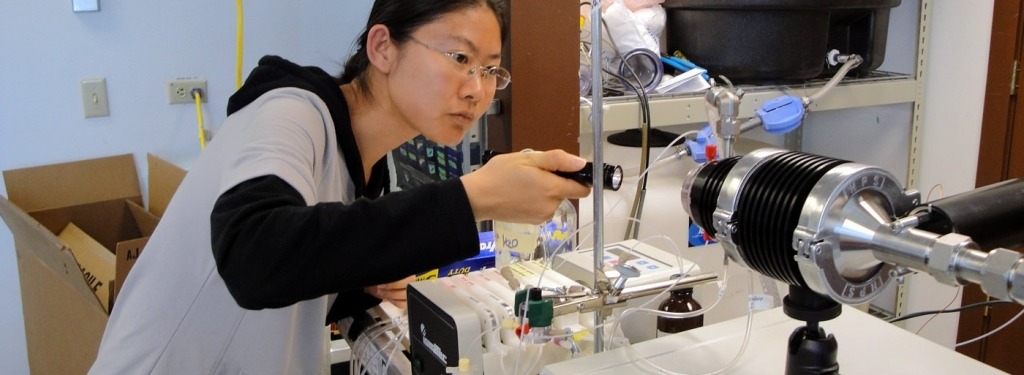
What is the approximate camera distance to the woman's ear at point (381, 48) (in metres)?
1.09

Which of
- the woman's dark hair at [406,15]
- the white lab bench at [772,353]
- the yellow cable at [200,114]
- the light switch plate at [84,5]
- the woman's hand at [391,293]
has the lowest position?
the woman's hand at [391,293]

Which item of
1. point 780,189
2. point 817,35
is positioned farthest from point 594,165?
point 817,35

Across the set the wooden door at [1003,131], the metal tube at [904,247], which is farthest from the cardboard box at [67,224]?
the wooden door at [1003,131]

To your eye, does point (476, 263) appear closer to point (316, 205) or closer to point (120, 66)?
point (316, 205)

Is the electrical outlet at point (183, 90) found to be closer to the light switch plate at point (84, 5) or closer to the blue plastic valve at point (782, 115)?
the light switch plate at point (84, 5)

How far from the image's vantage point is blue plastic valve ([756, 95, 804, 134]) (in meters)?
0.98

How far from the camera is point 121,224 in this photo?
2293 mm

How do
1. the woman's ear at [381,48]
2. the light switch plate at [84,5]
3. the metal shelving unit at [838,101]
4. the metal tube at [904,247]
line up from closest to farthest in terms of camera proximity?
the metal tube at [904,247], the woman's ear at [381,48], the metal shelving unit at [838,101], the light switch plate at [84,5]

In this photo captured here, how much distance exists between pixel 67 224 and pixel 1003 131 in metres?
2.43

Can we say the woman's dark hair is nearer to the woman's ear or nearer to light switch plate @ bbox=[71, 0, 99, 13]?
the woman's ear

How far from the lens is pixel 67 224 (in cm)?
217

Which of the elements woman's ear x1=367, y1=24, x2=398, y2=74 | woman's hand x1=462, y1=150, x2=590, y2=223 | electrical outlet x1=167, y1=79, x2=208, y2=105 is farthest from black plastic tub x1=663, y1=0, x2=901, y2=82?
electrical outlet x1=167, y1=79, x2=208, y2=105

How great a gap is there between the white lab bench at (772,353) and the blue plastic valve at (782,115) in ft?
0.79

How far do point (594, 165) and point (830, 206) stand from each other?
28 centimetres
